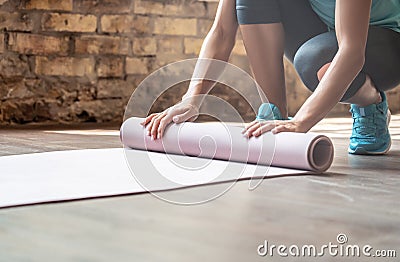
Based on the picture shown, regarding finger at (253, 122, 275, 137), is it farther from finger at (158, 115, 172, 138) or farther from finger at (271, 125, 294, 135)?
finger at (158, 115, 172, 138)

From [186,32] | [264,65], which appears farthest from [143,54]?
[264,65]

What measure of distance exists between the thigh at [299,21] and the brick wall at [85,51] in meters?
2.07

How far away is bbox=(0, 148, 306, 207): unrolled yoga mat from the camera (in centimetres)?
152

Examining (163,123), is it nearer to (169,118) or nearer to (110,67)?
(169,118)

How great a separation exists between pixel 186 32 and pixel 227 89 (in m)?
0.49

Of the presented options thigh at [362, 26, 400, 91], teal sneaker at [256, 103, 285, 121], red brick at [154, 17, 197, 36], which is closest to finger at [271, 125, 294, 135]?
teal sneaker at [256, 103, 285, 121]

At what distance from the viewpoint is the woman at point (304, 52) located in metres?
2.25

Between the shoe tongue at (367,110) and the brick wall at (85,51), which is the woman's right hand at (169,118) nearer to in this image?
the shoe tongue at (367,110)

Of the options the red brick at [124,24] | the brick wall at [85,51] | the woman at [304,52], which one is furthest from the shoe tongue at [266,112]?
the red brick at [124,24]

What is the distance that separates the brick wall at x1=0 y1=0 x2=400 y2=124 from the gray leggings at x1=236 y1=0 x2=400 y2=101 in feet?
6.76

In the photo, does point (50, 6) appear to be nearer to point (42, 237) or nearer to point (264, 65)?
point (264, 65)
